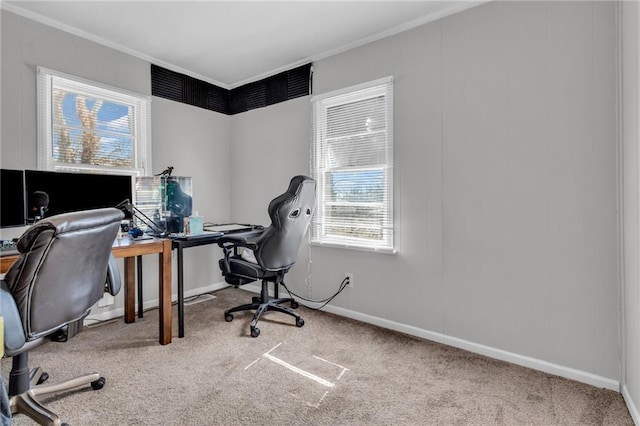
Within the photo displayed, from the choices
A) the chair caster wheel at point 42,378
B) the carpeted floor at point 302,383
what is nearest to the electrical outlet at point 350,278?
the carpeted floor at point 302,383

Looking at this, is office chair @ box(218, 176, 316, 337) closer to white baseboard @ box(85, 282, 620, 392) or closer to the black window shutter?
white baseboard @ box(85, 282, 620, 392)

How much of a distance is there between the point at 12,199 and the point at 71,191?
1.17 ft

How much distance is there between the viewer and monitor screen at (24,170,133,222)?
2260 mm

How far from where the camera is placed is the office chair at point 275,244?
8.54ft

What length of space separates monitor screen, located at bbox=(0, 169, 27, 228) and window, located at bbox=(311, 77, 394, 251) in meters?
2.21

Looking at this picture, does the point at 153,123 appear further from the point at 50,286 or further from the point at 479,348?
the point at 479,348

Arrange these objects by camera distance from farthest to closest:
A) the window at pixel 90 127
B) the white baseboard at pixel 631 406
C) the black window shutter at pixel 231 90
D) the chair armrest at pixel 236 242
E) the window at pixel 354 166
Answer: the black window shutter at pixel 231 90
the window at pixel 354 166
the chair armrest at pixel 236 242
the window at pixel 90 127
the white baseboard at pixel 631 406

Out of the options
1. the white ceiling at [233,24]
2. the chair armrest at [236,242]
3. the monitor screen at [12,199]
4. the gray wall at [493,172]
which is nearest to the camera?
the gray wall at [493,172]

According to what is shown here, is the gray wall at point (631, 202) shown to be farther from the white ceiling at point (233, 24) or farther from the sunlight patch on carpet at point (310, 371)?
the sunlight patch on carpet at point (310, 371)

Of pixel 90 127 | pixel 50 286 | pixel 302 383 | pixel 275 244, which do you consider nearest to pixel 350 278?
pixel 275 244

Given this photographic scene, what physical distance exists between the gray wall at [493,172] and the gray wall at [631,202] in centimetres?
9

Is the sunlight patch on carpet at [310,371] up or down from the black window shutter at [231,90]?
down

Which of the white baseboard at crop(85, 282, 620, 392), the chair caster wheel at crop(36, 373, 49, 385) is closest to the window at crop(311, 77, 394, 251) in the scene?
the white baseboard at crop(85, 282, 620, 392)

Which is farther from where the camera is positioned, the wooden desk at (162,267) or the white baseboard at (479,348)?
the wooden desk at (162,267)
